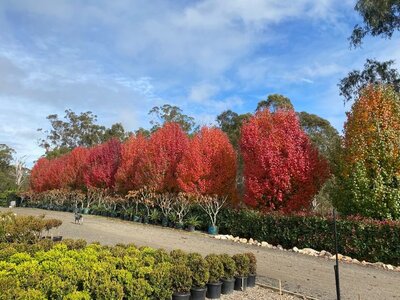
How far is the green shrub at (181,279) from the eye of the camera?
580 centimetres

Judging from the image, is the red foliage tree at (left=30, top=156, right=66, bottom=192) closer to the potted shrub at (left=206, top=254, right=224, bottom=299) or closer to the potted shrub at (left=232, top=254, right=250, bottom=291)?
the potted shrub at (left=232, top=254, right=250, bottom=291)

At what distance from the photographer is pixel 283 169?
14.9 m

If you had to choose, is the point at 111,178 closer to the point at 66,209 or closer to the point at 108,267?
the point at 66,209

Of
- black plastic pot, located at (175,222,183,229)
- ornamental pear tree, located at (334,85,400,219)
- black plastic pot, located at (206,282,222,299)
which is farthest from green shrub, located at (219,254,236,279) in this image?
black plastic pot, located at (175,222,183,229)

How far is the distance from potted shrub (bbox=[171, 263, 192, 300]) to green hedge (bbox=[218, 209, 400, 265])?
712 centimetres

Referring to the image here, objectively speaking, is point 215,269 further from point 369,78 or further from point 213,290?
point 369,78

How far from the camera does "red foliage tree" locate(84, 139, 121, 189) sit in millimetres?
30092

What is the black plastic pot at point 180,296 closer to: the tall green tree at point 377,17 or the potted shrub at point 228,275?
the potted shrub at point 228,275

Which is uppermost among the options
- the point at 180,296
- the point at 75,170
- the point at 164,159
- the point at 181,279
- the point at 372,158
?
the point at 75,170

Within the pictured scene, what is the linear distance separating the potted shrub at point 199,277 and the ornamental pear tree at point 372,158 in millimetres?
8338

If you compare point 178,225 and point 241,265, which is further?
point 178,225

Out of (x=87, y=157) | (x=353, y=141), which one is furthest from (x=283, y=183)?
(x=87, y=157)

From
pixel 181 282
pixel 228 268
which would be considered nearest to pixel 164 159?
pixel 228 268

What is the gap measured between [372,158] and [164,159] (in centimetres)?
1207
